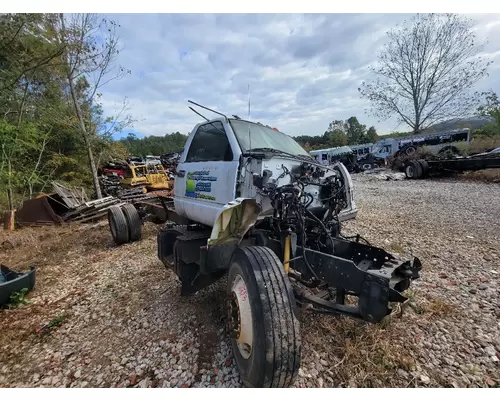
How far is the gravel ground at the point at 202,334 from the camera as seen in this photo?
6.91 feet

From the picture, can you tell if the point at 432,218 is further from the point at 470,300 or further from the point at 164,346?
the point at 164,346

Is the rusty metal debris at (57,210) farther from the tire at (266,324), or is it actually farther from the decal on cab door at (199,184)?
the tire at (266,324)

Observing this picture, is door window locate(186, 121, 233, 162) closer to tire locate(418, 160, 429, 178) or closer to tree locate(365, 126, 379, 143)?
tire locate(418, 160, 429, 178)

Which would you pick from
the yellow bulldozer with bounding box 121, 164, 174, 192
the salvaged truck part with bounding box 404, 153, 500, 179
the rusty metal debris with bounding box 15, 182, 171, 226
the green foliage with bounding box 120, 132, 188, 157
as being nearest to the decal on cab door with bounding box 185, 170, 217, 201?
the rusty metal debris with bounding box 15, 182, 171, 226

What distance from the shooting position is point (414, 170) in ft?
47.4

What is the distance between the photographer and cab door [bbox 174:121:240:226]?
2.94 meters

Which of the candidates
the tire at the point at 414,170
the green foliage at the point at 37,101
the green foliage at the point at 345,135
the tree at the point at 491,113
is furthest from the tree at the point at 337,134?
the green foliage at the point at 37,101

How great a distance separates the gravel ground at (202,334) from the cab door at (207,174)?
3.52ft

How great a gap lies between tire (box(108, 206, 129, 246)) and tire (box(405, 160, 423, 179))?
46.9ft

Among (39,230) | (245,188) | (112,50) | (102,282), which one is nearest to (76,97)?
(112,50)

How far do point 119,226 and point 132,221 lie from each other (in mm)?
261

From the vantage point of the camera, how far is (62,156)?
14.0 meters

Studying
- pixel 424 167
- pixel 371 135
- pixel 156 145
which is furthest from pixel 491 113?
pixel 156 145

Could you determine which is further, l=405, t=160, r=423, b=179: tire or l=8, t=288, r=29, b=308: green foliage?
l=405, t=160, r=423, b=179: tire
